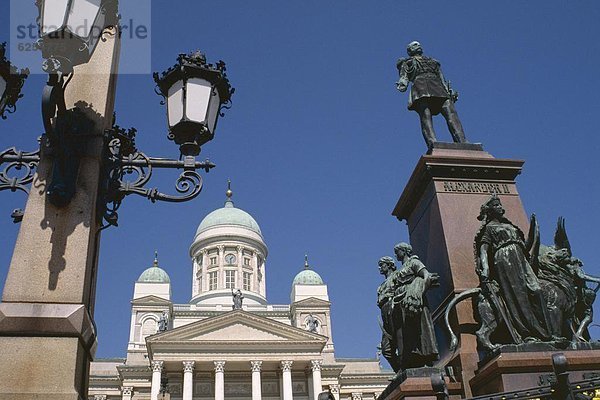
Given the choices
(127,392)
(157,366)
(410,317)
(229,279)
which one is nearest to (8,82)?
(410,317)

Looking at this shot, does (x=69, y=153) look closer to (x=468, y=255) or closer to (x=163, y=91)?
(x=163, y=91)

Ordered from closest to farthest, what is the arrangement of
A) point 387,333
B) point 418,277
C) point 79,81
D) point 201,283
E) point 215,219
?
point 79,81
point 418,277
point 387,333
point 201,283
point 215,219

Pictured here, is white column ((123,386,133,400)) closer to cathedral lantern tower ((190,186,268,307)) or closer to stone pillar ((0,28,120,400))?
cathedral lantern tower ((190,186,268,307))

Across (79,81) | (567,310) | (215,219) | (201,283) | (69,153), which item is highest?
(215,219)

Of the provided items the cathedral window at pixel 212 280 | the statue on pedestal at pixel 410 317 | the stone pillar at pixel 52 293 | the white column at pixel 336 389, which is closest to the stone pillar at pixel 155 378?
the white column at pixel 336 389

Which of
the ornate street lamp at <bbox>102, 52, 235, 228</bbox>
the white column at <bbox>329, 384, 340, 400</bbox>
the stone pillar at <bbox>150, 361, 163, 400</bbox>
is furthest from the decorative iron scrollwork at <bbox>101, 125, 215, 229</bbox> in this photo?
the white column at <bbox>329, 384, 340, 400</bbox>

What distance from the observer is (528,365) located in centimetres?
464

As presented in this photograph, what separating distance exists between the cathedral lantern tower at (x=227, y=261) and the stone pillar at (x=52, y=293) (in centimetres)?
5845

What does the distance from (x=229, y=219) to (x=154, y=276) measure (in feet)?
39.7

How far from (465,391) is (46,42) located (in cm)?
435

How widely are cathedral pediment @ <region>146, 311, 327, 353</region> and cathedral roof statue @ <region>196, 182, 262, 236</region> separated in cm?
2175

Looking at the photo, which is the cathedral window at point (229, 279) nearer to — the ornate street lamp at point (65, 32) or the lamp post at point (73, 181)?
the lamp post at point (73, 181)

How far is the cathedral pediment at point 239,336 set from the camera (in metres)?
50.1

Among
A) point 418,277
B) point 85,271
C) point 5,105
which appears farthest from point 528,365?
point 5,105
